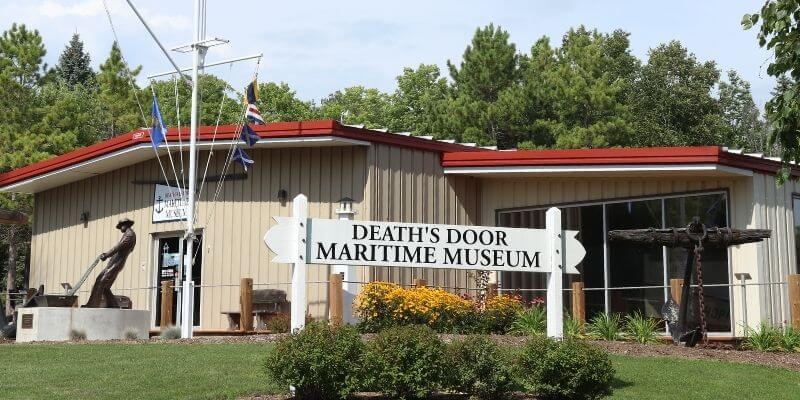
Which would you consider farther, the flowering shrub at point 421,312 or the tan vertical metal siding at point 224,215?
the tan vertical metal siding at point 224,215

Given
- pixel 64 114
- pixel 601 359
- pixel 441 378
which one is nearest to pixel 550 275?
pixel 601 359

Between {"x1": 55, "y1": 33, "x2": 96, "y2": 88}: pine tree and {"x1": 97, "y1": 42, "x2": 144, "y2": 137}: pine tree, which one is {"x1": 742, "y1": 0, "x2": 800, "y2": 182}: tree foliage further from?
{"x1": 55, "y1": 33, "x2": 96, "y2": 88}: pine tree

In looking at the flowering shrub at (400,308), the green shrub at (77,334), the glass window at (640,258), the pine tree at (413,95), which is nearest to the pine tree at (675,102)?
the pine tree at (413,95)

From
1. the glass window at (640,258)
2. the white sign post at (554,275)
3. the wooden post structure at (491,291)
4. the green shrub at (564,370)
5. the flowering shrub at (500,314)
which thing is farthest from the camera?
the glass window at (640,258)

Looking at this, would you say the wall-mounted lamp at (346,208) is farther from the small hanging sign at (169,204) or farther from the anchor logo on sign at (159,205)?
the anchor logo on sign at (159,205)

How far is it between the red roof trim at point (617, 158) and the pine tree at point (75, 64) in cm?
5300

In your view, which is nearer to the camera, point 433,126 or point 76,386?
point 76,386

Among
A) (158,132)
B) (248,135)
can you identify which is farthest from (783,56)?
(158,132)

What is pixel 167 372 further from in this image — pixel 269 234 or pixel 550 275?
pixel 550 275

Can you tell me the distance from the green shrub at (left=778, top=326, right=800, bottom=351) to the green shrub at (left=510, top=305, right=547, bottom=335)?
336 centimetres

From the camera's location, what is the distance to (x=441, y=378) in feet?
30.4

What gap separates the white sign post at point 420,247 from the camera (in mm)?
9750

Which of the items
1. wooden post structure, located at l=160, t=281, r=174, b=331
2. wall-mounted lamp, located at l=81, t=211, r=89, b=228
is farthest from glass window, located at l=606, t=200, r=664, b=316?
wall-mounted lamp, located at l=81, t=211, r=89, b=228

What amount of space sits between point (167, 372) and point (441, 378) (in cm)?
326
